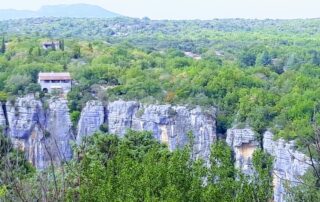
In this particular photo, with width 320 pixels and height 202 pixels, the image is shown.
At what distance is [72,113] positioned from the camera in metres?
34.1

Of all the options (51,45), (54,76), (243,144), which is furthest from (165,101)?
(51,45)

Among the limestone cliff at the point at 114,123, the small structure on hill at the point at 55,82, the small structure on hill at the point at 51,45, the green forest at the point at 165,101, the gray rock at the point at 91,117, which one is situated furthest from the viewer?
the small structure on hill at the point at 51,45

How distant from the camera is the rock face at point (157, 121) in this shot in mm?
31500

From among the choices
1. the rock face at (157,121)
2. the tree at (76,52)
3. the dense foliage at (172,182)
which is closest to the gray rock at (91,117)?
the rock face at (157,121)

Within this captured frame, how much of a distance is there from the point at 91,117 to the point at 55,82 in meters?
4.38

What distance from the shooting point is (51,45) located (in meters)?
51.3

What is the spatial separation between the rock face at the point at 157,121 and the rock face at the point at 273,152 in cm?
131

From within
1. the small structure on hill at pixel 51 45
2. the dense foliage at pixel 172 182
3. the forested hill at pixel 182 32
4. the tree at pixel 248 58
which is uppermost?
the dense foliage at pixel 172 182

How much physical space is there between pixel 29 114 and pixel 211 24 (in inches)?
3196

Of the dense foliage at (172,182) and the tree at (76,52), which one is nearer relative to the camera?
the dense foliage at (172,182)

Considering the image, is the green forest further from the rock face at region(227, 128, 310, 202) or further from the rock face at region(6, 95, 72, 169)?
the rock face at region(6, 95, 72, 169)

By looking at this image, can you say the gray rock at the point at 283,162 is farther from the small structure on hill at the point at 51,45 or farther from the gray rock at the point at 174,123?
the small structure on hill at the point at 51,45

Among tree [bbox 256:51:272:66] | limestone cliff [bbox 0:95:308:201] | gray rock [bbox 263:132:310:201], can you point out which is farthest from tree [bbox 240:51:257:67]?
gray rock [bbox 263:132:310:201]

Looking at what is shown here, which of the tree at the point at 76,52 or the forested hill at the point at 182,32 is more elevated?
the tree at the point at 76,52
